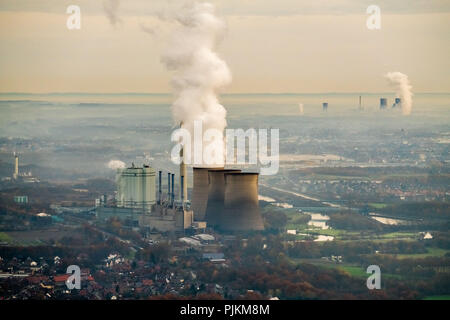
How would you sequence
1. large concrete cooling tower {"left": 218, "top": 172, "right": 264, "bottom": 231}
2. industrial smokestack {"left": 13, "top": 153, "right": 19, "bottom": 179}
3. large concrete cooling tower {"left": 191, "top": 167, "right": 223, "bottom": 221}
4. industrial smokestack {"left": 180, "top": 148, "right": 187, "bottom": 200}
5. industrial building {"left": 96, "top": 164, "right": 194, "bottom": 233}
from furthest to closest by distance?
industrial smokestack {"left": 13, "top": 153, "right": 19, "bottom": 179}
industrial smokestack {"left": 180, "top": 148, "right": 187, "bottom": 200}
industrial building {"left": 96, "top": 164, "right": 194, "bottom": 233}
large concrete cooling tower {"left": 191, "top": 167, "right": 223, "bottom": 221}
large concrete cooling tower {"left": 218, "top": 172, "right": 264, "bottom": 231}

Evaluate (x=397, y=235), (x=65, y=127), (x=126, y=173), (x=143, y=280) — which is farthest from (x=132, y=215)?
(x=65, y=127)

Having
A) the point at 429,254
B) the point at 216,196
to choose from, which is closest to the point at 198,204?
the point at 216,196

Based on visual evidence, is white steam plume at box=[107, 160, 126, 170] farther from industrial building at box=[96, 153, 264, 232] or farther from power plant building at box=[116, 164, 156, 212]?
industrial building at box=[96, 153, 264, 232]

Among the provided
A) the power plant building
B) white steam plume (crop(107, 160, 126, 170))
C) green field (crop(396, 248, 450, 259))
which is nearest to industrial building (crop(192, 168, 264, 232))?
the power plant building

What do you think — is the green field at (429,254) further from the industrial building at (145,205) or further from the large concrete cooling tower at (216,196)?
the industrial building at (145,205)

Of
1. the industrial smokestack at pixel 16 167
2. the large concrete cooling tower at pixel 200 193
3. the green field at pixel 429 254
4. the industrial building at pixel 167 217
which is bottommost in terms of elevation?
the green field at pixel 429 254

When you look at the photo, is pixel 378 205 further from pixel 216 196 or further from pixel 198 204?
pixel 216 196

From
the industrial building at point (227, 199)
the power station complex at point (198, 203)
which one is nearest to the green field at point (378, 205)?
the power station complex at point (198, 203)
